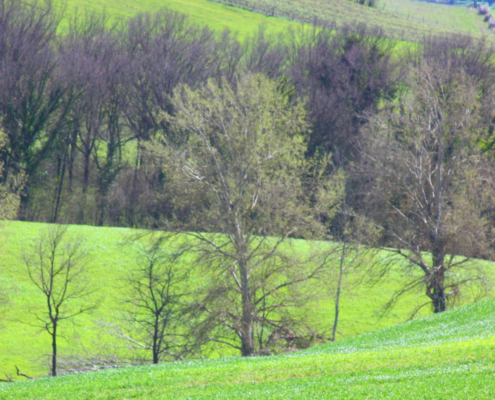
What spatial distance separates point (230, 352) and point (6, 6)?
173ft

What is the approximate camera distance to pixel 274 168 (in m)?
34.8

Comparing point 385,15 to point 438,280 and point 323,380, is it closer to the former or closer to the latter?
point 438,280

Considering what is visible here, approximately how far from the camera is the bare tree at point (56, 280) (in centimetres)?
3591

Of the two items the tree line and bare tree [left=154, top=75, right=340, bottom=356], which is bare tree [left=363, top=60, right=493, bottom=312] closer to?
the tree line

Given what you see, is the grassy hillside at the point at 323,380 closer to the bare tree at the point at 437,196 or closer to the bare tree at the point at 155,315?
the bare tree at the point at 437,196

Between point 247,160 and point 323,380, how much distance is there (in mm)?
19351

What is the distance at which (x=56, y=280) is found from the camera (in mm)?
40719

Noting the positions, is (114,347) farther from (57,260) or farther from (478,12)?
(478,12)

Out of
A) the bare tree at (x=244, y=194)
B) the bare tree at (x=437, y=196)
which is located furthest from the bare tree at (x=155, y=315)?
the bare tree at (x=437, y=196)

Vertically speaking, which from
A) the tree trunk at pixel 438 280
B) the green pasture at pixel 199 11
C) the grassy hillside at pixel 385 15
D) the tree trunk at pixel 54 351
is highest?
the grassy hillside at pixel 385 15

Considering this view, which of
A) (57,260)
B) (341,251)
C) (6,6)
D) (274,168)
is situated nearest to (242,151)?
(274,168)

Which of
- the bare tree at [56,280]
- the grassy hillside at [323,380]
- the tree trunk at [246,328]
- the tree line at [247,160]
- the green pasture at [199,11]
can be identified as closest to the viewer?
the grassy hillside at [323,380]

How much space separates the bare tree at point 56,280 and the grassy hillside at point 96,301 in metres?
0.67

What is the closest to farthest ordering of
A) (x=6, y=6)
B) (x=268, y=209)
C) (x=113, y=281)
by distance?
1. (x=268, y=209)
2. (x=113, y=281)
3. (x=6, y=6)
